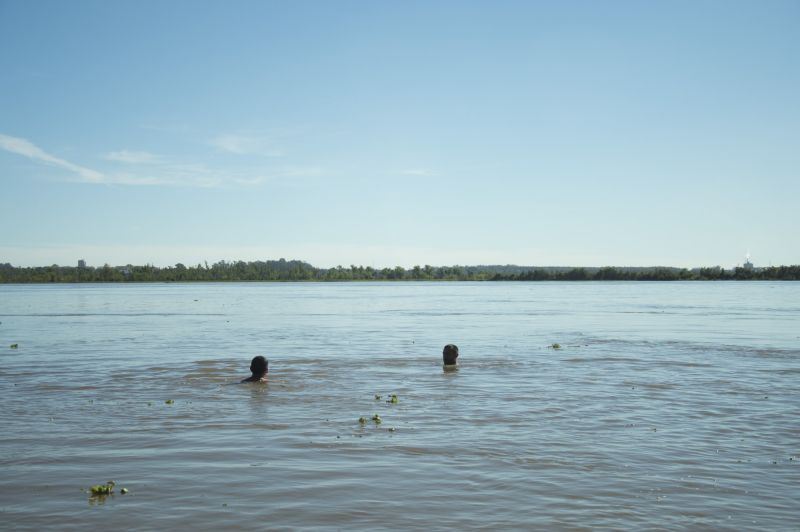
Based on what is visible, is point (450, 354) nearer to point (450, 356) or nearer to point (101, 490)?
point (450, 356)

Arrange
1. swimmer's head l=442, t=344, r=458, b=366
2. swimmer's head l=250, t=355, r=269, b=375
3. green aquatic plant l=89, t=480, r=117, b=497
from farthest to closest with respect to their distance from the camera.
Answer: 1. swimmer's head l=442, t=344, r=458, b=366
2. swimmer's head l=250, t=355, r=269, b=375
3. green aquatic plant l=89, t=480, r=117, b=497

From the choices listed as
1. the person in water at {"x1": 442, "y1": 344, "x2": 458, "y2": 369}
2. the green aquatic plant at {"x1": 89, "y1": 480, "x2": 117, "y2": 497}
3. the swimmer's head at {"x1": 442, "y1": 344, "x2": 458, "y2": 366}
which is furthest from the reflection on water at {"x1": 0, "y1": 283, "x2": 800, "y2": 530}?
the swimmer's head at {"x1": 442, "y1": 344, "x2": 458, "y2": 366}

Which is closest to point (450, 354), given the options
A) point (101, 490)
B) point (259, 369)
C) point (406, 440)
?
point (259, 369)

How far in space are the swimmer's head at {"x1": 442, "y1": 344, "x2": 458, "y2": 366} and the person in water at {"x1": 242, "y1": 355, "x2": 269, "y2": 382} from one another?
6.22 metres

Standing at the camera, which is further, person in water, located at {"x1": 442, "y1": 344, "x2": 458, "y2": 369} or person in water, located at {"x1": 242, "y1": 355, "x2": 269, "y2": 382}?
person in water, located at {"x1": 442, "y1": 344, "x2": 458, "y2": 369}

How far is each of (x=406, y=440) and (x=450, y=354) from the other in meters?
10.2

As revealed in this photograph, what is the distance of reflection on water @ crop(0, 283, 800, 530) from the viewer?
9516 millimetres

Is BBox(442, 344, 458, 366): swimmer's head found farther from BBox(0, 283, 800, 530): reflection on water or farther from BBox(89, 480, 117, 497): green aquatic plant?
BBox(89, 480, 117, 497): green aquatic plant

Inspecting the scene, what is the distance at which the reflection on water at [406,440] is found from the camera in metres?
9.52

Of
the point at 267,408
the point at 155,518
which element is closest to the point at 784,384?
the point at 267,408

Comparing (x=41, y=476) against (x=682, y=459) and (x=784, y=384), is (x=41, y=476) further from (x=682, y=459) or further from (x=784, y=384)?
(x=784, y=384)

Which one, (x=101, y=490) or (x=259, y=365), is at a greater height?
(x=259, y=365)

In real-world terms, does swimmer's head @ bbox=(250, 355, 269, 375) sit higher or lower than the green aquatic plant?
higher

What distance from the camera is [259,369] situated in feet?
65.6
